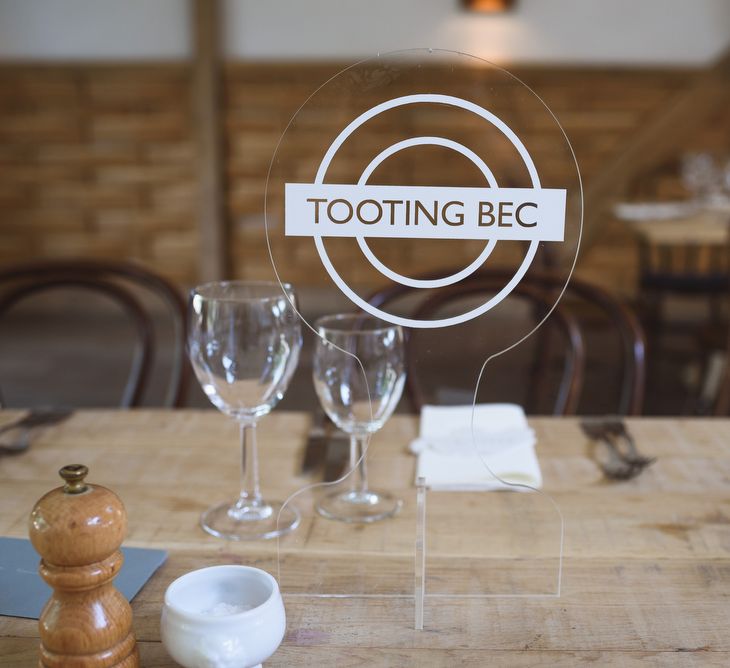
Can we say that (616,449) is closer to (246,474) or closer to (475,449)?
(475,449)

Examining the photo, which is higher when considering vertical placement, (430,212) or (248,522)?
(430,212)

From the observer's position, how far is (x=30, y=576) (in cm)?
75

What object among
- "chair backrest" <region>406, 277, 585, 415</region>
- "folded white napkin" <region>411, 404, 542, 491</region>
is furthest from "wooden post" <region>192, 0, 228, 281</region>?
"folded white napkin" <region>411, 404, 542, 491</region>

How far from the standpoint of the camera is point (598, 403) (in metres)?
3.37

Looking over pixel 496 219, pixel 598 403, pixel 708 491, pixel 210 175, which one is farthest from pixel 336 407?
pixel 210 175

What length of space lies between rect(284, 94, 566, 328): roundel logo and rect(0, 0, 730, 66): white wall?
407 centimetres

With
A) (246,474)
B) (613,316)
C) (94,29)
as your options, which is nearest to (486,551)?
(246,474)

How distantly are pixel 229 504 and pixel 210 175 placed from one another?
403 centimetres

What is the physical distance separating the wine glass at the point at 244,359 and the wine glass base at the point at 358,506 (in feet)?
0.12

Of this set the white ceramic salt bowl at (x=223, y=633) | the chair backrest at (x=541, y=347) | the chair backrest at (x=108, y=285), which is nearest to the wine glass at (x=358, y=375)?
the white ceramic salt bowl at (x=223, y=633)

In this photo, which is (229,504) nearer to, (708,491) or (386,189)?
(386,189)

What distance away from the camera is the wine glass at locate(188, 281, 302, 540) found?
85 cm

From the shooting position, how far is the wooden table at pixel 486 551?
0.65 meters

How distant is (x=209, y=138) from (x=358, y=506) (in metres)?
4.07
